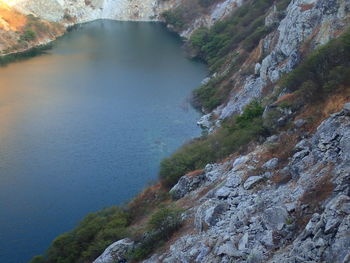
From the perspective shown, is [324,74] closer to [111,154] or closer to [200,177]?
[200,177]

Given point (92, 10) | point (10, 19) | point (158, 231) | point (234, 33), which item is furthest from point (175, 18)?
point (158, 231)

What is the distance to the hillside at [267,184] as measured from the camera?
54.5 feet

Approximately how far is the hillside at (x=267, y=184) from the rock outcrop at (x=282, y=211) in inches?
2.1

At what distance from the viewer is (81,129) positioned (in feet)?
159

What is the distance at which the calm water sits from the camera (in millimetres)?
35625

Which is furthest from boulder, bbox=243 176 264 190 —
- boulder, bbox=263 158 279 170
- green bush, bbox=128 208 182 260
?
green bush, bbox=128 208 182 260

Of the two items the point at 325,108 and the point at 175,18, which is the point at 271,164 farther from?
the point at 175,18

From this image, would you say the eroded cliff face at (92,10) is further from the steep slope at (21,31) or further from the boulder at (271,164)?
the boulder at (271,164)

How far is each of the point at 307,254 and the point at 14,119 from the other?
4290cm

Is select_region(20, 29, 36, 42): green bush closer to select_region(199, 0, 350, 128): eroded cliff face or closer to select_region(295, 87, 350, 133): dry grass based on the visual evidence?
select_region(199, 0, 350, 128): eroded cliff face

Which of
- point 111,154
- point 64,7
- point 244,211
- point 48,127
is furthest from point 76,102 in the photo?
point 64,7

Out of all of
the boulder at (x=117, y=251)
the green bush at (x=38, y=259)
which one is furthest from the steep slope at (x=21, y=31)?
the boulder at (x=117, y=251)

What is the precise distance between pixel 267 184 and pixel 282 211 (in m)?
3.62

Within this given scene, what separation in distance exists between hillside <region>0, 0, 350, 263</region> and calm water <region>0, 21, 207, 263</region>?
4957mm
